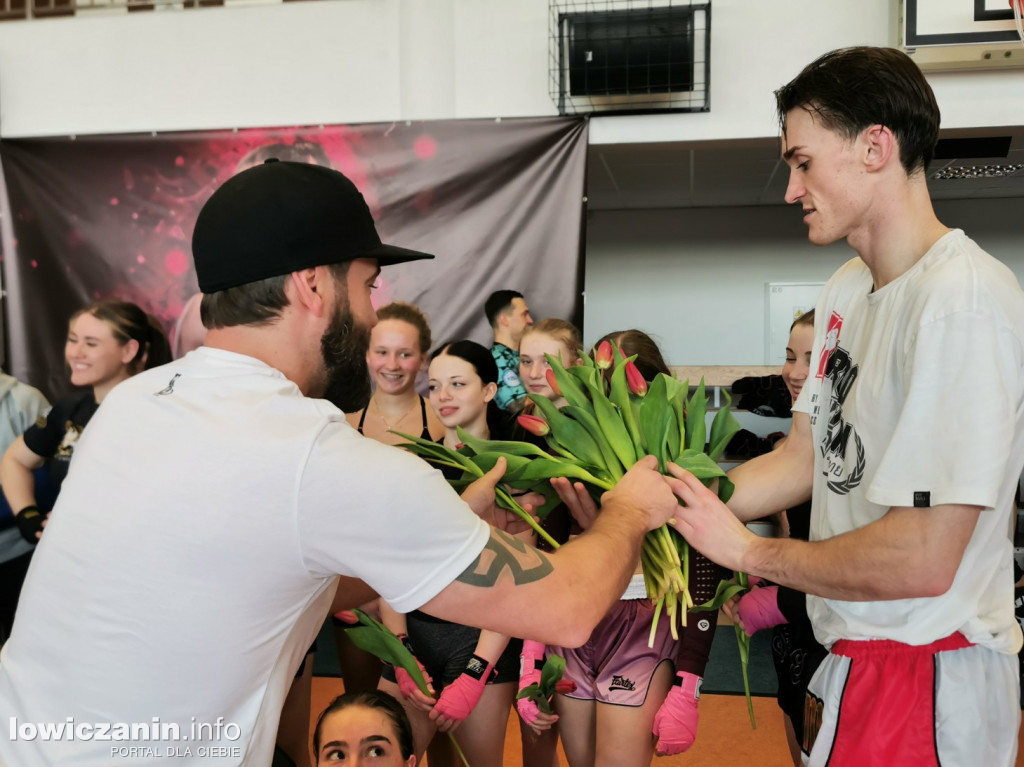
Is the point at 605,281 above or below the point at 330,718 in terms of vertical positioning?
above

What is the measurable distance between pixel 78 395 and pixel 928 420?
9.99ft

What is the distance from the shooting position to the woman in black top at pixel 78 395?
323 cm

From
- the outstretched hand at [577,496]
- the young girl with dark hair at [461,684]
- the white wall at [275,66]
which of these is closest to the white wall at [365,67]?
the white wall at [275,66]

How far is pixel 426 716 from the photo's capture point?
2.29 m

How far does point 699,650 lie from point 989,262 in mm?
1166

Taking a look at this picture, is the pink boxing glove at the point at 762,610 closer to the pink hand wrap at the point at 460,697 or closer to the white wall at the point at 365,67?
the pink hand wrap at the point at 460,697

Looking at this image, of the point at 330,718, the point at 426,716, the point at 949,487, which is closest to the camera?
the point at 949,487

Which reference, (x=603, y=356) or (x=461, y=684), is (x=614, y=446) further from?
(x=461, y=684)

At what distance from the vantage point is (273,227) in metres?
1.21

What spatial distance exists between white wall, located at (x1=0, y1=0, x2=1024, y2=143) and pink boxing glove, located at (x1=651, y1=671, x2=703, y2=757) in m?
2.80

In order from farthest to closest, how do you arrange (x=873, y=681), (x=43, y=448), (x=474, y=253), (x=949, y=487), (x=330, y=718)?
(x=474, y=253), (x=43, y=448), (x=330, y=718), (x=873, y=681), (x=949, y=487)

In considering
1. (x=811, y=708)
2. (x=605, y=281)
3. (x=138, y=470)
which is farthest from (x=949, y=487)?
(x=605, y=281)

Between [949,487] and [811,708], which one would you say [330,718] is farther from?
[949,487]

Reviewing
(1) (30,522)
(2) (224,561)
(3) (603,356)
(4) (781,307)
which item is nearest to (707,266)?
(4) (781,307)
